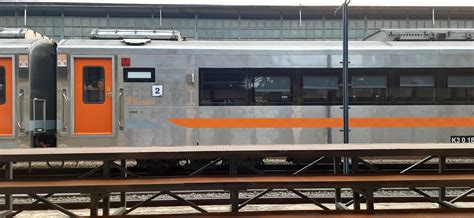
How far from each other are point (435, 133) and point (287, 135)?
10.9ft

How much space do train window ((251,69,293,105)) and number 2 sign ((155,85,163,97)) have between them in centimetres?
200

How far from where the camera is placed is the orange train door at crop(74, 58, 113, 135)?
31.7 feet

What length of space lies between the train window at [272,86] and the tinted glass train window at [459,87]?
3562 millimetres

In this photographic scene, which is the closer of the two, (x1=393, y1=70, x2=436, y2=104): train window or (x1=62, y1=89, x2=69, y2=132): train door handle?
(x1=62, y1=89, x2=69, y2=132): train door handle

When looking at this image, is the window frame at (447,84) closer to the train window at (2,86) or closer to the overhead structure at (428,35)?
the overhead structure at (428,35)

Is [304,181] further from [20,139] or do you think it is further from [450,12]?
[450,12]

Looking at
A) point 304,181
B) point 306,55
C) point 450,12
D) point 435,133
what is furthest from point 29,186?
point 450,12

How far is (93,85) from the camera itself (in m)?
9.74

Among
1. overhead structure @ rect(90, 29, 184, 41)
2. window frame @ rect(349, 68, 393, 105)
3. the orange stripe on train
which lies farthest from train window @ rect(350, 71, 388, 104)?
overhead structure @ rect(90, 29, 184, 41)

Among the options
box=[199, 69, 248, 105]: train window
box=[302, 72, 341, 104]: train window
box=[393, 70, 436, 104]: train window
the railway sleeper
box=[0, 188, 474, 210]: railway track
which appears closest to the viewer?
the railway sleeper

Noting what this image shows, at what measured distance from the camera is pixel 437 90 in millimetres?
10203

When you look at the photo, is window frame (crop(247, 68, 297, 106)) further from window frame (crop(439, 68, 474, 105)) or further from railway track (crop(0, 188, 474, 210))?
window frame (crop(439, 68, 474, 105))

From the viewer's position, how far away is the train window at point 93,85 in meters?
9.69

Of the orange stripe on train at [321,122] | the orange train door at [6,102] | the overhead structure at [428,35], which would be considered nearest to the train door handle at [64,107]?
the orange train door at [6,102]
